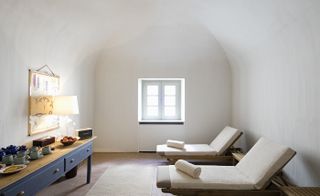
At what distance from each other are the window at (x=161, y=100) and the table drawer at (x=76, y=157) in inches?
85.2

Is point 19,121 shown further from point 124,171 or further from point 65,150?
point 124,171

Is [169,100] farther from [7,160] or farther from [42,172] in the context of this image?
[7,160]

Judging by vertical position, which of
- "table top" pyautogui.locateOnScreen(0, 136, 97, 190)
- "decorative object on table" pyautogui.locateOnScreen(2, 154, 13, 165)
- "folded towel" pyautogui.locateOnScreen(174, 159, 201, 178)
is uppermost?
"decorative object on table" pyautogui.locateOnScreen(2, 154, 13, 165)

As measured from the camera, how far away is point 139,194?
8.72ft

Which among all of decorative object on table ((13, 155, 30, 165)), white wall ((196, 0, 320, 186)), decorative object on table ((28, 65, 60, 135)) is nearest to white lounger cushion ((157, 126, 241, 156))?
white wall ((196, 0, 320, 186))

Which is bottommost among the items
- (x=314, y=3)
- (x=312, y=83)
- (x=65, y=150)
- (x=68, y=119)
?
(x=65, y=150)

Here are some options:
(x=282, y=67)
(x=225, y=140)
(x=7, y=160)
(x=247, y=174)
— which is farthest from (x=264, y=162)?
(x=7, y=160)

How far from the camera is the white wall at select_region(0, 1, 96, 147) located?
7.06 ft

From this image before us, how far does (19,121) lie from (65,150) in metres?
0.68

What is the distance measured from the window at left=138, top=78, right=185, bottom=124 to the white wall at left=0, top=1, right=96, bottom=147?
6.83 ft

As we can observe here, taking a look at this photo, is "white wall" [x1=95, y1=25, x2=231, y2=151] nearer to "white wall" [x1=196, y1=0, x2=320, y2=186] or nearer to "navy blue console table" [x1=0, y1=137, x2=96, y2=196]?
"white wall" [x1=196, y1=0, x2=320, y2=186]

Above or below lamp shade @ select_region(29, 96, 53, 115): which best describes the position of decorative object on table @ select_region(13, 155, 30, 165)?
below

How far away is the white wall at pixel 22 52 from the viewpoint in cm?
215

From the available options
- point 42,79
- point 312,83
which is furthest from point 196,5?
point 42,79
